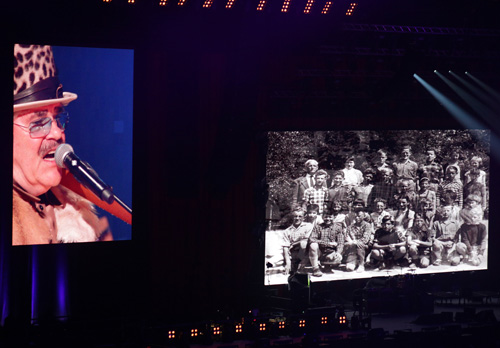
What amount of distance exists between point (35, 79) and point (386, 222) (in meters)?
7.25

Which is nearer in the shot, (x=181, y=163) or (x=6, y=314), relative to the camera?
(x=6, y=314)

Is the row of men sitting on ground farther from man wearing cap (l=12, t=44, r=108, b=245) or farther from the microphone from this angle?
man wearing cap (l=12, t=44, r=108, b=245)

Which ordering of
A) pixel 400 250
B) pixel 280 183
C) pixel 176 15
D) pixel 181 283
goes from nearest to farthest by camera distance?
1. pixel 176 15
2. pixel 181 283
3. pixel 280 183
4. pixel 400 250

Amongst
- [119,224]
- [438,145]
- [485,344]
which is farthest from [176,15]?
[438,145]

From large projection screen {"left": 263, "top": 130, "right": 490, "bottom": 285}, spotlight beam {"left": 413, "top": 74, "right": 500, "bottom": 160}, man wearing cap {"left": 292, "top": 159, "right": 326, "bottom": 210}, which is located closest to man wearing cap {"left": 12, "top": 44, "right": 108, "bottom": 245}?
large projection screen {"left": 263, "top": 130, "right": 490, "bottom": 285}

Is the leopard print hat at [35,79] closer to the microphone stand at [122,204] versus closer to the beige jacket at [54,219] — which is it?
the beige jacket at [54,219]

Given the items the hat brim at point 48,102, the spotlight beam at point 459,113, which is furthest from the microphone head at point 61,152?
the spotlight beam at point 459,113

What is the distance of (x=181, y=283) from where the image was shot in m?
15.0

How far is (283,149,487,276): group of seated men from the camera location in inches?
641

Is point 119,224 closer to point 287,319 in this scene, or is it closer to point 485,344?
point 287,319

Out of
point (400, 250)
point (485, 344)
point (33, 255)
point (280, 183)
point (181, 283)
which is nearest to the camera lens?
point (485, 344)

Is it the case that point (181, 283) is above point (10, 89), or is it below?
below

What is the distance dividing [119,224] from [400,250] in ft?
19.2

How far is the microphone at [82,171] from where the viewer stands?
13500 mm
